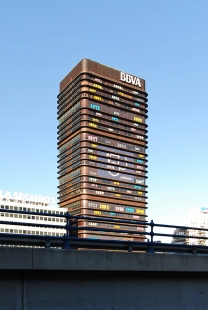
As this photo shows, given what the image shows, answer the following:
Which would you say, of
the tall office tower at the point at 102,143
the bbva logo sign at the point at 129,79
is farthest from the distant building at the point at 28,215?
the bbva logo sign at the point at 129,79

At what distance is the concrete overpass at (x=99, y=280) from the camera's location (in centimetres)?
744

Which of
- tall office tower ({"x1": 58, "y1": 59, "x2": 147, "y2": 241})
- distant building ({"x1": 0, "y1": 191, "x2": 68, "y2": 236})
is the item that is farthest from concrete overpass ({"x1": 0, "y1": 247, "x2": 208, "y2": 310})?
tall office tower ({"x1": 58, "y1": 59, "x2": 147, "y2": 241})

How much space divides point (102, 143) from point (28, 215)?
176ft

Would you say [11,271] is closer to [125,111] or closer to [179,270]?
[179,270]

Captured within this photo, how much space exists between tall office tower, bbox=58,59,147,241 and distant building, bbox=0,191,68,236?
14.5m

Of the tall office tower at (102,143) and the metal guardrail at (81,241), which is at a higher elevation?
the tall office tower at (102,143)

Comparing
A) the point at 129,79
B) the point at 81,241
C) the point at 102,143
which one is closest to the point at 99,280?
the point at 81,241

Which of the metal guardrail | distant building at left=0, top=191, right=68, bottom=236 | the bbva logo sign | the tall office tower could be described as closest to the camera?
the metal guardrail

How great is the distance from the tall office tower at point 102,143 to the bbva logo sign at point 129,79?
35 cm

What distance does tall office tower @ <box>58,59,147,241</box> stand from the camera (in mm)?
166625

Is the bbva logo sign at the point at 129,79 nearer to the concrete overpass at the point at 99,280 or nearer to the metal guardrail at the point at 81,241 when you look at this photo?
the metal guardrail at the point at 81,241

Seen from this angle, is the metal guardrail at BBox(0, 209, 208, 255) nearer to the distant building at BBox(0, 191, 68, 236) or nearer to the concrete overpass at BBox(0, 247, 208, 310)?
the concrete overpass at BBox(0, 247, 208, 310)

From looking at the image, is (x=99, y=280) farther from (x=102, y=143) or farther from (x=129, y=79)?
(x=129, y=79)

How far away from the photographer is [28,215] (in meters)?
138
